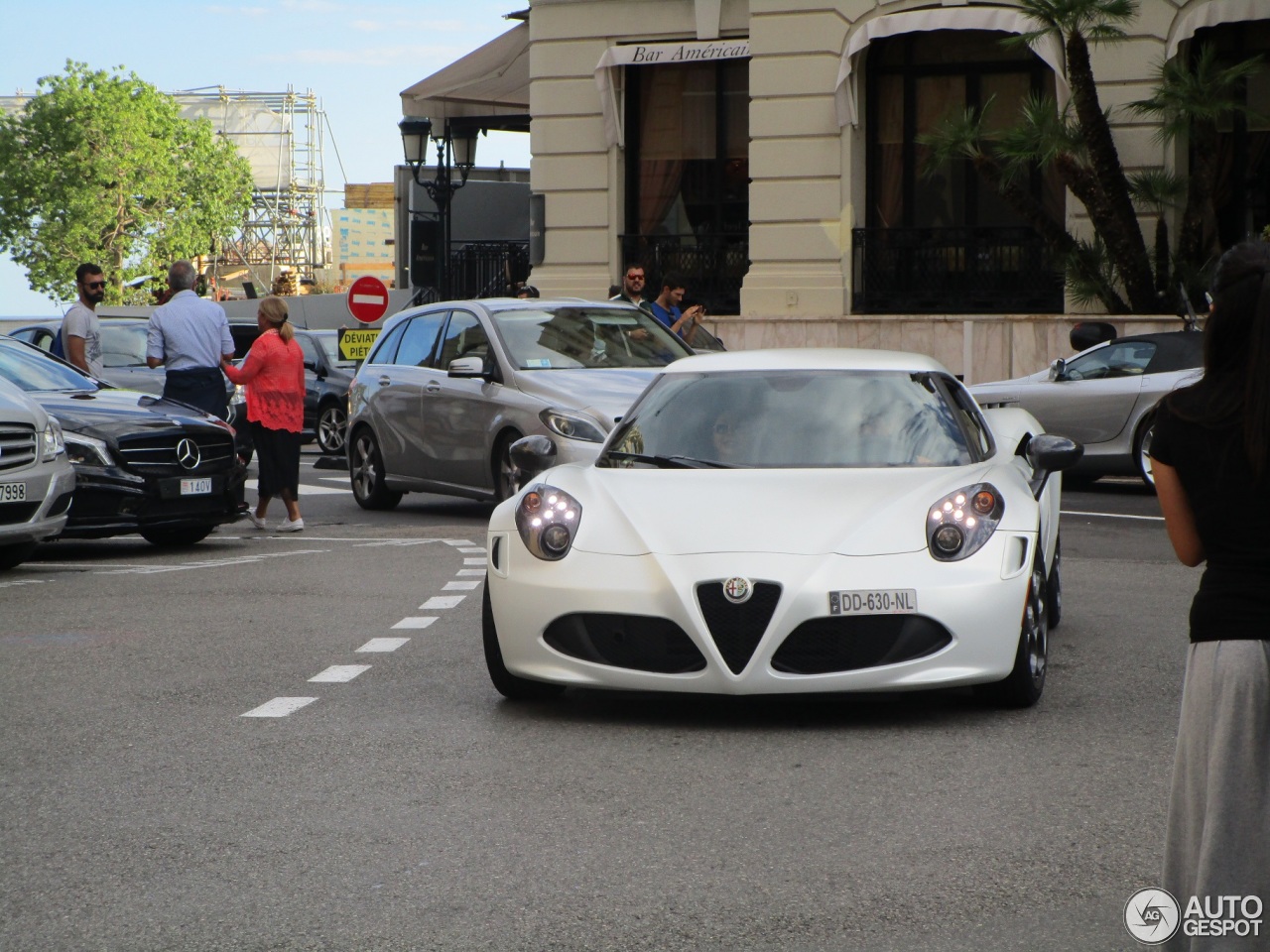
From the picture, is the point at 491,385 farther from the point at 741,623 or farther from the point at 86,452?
the point at 741,623

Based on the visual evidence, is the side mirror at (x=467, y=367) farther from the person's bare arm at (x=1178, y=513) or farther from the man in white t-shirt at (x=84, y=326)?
the person's bare arm at (x=1178, y=513)

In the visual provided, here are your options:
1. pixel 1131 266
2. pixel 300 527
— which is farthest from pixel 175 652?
pixel 1131 266

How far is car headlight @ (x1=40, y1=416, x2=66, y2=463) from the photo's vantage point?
12734mm

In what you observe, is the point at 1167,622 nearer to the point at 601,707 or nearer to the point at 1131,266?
the point at 601,707

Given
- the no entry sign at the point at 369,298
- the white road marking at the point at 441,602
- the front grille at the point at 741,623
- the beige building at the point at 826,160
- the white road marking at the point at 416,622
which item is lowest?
the white road marking at the point at 441,602

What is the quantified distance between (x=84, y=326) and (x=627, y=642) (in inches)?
431

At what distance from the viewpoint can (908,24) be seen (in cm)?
2480

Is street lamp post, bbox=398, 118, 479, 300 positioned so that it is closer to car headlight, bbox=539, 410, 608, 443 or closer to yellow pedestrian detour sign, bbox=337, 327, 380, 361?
yellow pedestrian detour sign, bbox=337, 327, 380, 361

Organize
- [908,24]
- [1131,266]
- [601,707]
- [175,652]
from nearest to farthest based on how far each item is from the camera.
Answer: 1. [601,707]
2. [175,652]
3. [1131,266]
4. [908,24]

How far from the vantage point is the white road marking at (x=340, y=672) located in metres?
8.39

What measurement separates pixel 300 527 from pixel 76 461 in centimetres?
249

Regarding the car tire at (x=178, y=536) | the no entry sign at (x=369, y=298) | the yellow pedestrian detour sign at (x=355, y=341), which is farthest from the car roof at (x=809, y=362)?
the no entry sign at (x=369, y=298)

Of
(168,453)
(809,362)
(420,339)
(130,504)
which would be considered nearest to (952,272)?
(420,339)

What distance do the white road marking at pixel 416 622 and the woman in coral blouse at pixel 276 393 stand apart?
16.4 ft
